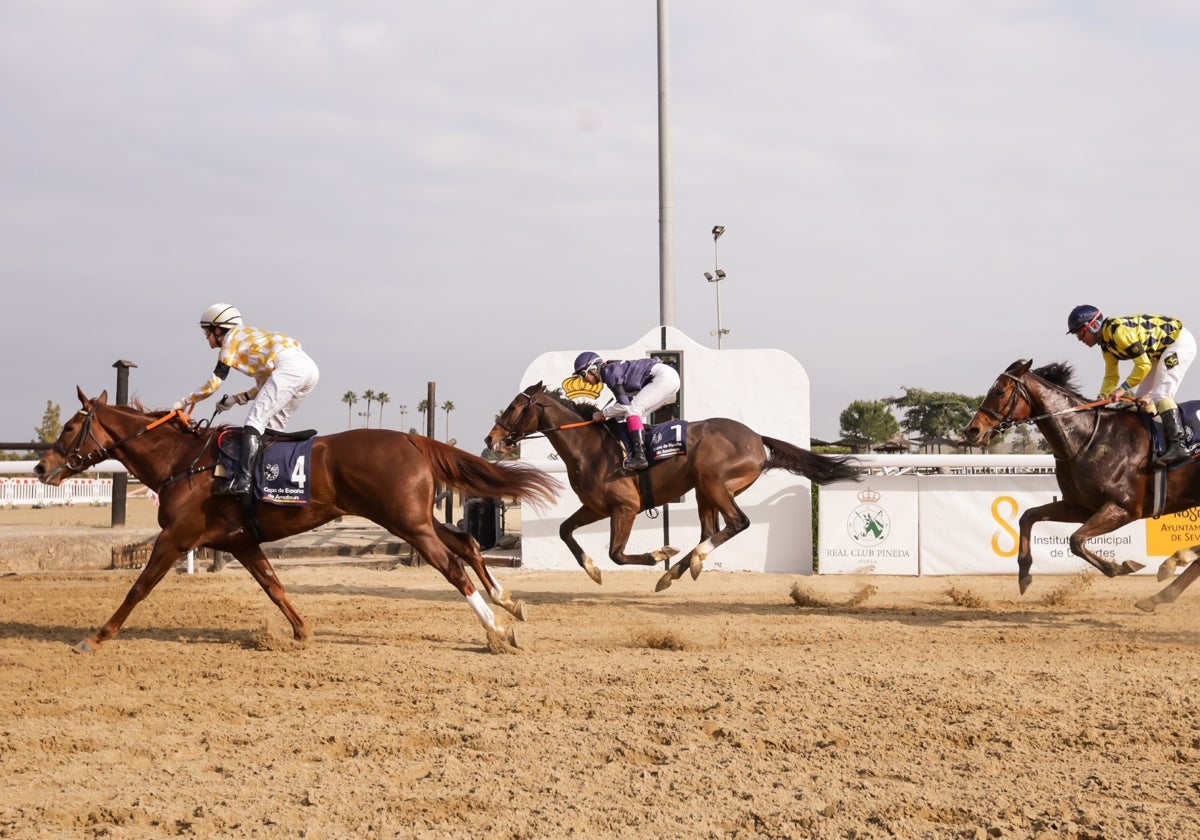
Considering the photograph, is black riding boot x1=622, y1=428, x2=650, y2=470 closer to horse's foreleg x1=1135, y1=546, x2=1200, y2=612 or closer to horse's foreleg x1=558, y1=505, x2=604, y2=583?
horse's foreleg x1=558, y1=505, x2=604, y2=583

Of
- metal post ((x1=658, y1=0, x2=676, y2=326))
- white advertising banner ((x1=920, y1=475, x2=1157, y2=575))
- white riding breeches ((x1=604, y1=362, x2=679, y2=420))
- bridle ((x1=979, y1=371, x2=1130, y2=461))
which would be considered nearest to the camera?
bridle ((x1=979, y1=371, x2=1130, y2=461))

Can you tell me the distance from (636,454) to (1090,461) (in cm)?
354

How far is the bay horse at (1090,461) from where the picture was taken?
25.3 ft

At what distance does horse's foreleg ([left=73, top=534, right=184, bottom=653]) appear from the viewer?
6.33 meters

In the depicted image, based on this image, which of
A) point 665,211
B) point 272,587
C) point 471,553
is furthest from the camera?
point 665,211

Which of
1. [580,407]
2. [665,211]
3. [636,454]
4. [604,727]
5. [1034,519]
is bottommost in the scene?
[604,727]

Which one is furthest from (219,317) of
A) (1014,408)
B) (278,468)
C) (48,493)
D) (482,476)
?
(48,493)

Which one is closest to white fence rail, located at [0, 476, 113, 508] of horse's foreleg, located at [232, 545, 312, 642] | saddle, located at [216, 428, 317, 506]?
horse's foreleg, located at [232, 545, 312, 642]

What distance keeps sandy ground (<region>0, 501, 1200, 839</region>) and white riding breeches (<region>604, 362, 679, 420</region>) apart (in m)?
1.86

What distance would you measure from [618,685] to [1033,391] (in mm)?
4642

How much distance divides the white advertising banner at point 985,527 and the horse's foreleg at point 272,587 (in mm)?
6948

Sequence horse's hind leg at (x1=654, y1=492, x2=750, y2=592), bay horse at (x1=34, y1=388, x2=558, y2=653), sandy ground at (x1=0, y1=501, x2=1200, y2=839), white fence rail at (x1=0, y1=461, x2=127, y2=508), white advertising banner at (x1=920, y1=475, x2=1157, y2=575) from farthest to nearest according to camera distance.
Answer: white fence rail at (x1=0, y1=461, x2=127, y2=508) < white advertising banner at (x1=920, y1=475, x2=1157, y2=575) < horse's hind leg at (x1=654, y1=492, x2=750, y2=592) < bay horse at (x1=34, y1=388, x2=558, y2=653) < sandy ground at (x1=0, y1=501, x2=1200, y2=839)

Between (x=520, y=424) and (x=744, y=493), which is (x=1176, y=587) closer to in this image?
(x=744, y=493)

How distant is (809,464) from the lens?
941 centimetres
